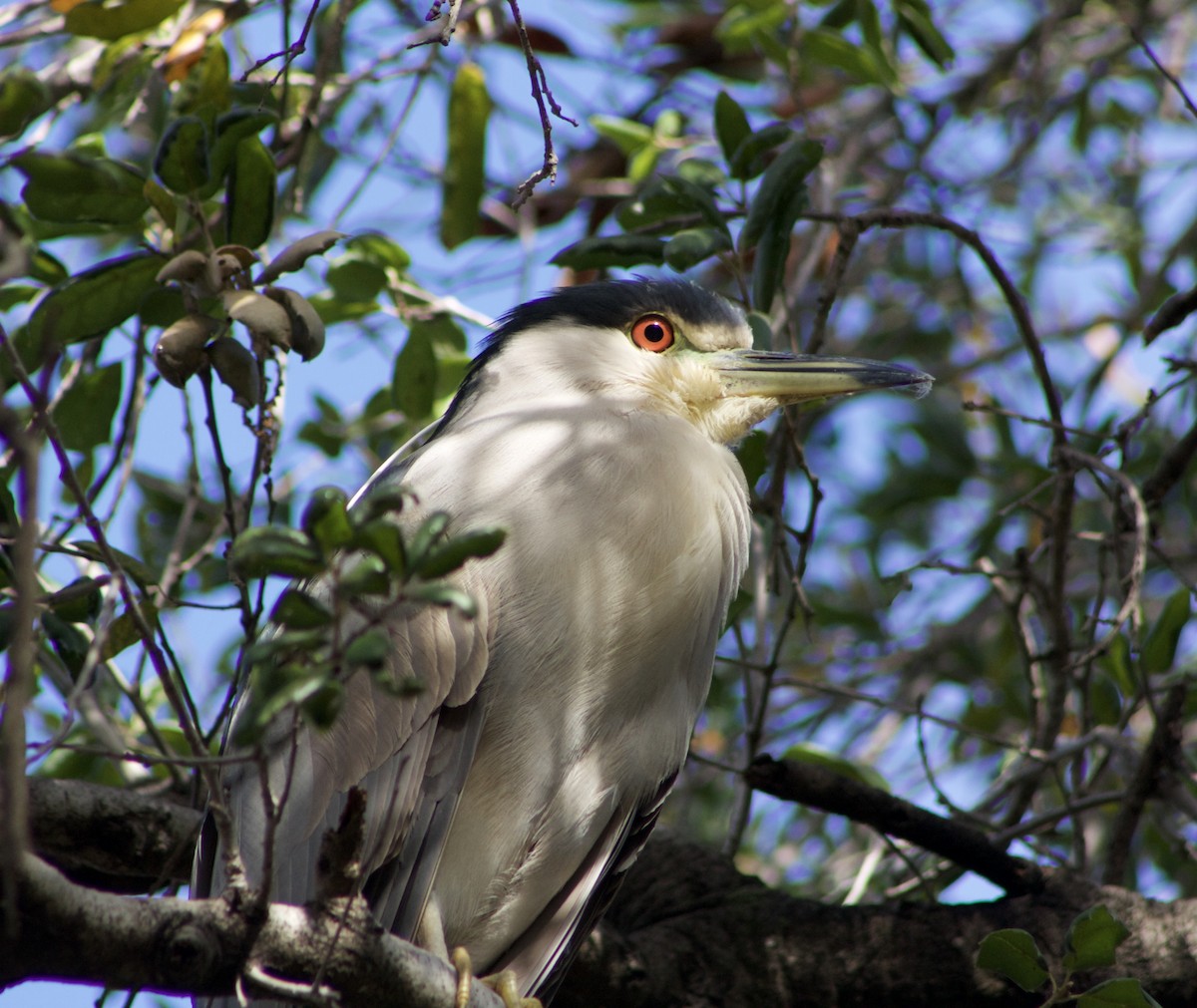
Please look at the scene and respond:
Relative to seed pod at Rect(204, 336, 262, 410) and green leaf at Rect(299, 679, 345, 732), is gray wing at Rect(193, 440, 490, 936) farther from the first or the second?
green leaf at Rect(299, 679, 345, 732)

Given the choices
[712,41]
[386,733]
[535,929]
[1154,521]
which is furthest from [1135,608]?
[712,41]

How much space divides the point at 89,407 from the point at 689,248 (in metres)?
1.23

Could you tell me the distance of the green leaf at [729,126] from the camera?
281cm

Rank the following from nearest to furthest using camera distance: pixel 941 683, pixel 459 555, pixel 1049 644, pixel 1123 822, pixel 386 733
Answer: pixel 459 555, pixel 386 733, pixel 1123 822, pixel 1049 644, pixel 941 683

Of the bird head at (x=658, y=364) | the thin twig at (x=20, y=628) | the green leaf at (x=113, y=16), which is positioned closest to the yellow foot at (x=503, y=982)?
the thin twig at (x=20, y=628)

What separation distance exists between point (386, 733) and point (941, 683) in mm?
2636

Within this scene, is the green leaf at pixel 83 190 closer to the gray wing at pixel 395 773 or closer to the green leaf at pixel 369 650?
the gray wing at pixel 395 773

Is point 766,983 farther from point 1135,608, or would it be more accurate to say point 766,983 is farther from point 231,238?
point 231,238

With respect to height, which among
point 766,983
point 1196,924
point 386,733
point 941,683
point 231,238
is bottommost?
point 941,683

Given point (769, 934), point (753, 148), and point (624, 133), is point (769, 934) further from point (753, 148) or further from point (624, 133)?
point (624, 133)

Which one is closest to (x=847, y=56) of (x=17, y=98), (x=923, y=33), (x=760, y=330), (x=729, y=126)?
(x=923, y=33)

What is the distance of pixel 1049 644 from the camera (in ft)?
10.4

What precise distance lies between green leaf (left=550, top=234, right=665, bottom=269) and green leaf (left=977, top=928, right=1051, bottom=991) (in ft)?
4.51

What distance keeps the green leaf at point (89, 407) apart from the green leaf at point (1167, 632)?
2145 millimetres
